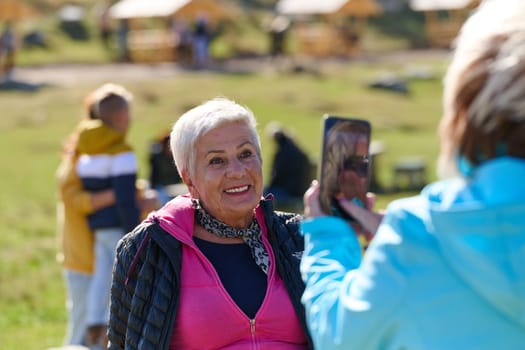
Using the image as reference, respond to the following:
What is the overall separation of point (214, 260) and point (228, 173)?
1.09 ft

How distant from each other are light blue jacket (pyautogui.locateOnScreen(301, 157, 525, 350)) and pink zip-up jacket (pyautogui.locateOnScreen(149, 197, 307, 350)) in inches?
55.0

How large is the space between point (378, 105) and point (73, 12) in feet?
74.6

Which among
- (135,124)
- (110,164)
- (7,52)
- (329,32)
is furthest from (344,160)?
(329,32)

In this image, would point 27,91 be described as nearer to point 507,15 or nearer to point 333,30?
point 333,30

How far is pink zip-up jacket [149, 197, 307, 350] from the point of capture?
148 inches

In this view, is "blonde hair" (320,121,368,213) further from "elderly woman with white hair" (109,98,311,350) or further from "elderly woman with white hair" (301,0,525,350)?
"elderly woman with white hair" (109,98,311,350)

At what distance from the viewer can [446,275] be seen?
2215mm

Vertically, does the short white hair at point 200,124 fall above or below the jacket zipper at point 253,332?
above

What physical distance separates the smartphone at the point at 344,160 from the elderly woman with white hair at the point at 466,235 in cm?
59

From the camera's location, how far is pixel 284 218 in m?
4.19

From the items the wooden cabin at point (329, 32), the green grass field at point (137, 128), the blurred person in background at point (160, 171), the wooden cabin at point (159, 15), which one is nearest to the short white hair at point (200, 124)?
the green grass field at point (137, 128)

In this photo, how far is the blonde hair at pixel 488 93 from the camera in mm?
2131

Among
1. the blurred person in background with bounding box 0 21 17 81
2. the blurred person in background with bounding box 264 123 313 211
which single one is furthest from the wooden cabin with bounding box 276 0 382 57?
the blurred person in background with bounding box 264 123 313 211

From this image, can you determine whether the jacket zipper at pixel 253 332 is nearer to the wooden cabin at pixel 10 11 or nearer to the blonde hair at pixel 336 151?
the blonde hair at pixel 336 151
